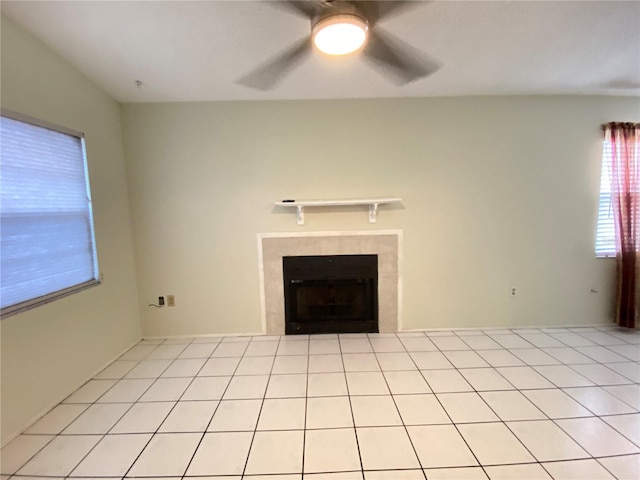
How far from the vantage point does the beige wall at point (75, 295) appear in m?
1.79

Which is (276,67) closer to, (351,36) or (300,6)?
(300,6)

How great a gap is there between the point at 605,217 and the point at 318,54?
3403 millimetres

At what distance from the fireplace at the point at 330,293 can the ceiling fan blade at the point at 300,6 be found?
2093 millimetres

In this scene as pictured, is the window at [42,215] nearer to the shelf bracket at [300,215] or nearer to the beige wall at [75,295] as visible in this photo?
the beige wall at [75,295]

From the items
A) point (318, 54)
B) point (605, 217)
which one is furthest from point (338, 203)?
point (605, 217)

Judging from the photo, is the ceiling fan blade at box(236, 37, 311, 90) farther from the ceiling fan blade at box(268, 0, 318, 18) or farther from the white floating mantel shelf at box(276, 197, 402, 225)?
the white floating mantel shelf at box(276, 197, 402, 225)

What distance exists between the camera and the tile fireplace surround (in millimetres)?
3105

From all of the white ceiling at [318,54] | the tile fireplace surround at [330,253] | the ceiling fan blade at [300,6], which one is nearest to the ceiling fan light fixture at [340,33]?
the ceiling fan blade at [300,6]

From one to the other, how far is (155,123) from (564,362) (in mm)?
4388

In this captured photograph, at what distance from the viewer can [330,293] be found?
318 centimetres

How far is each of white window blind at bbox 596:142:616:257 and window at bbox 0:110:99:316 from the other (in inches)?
196

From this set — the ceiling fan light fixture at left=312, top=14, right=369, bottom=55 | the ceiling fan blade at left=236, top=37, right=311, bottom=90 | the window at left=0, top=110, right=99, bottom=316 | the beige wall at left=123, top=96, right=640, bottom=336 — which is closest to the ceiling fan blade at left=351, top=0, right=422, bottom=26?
the ceiling fan light fixture at left=312, top=14, right=369, bottom=55

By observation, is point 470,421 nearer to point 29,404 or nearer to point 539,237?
point 539,237

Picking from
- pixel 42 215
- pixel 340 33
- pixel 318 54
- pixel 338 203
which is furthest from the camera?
pixel 338 203
